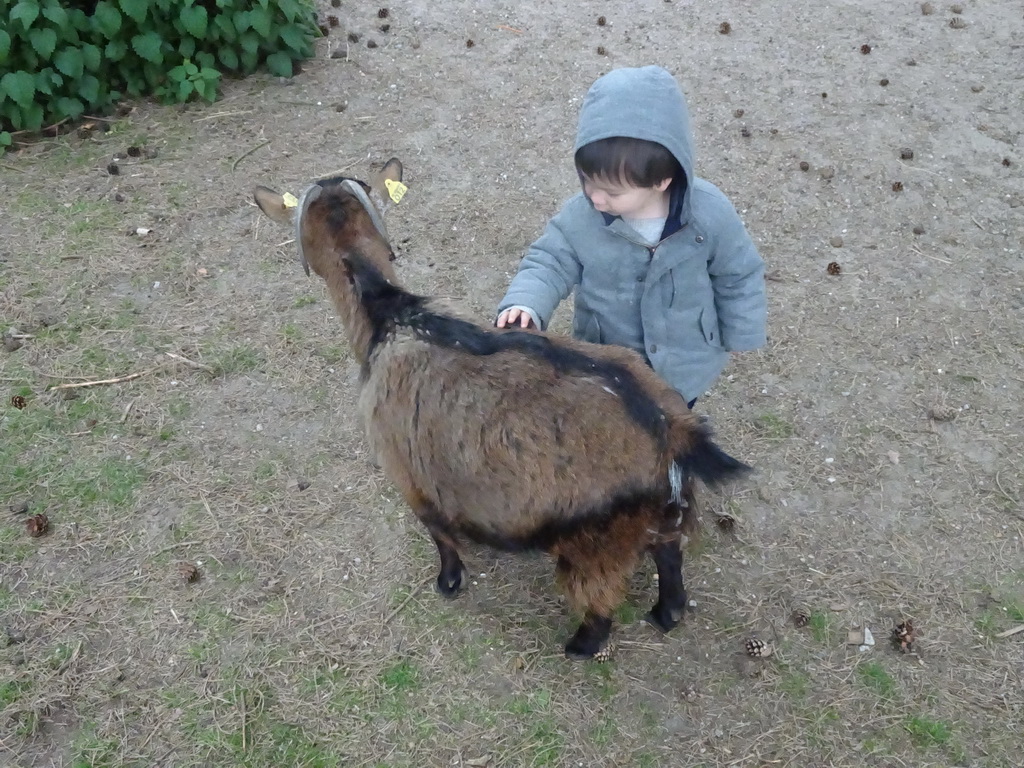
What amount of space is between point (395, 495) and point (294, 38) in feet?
13.3

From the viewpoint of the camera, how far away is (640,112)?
2424 millimetres

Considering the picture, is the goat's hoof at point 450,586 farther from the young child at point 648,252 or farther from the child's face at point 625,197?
the child's face at point 625,197

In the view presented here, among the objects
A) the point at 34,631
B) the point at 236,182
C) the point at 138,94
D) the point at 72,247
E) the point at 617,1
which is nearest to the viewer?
the point at 34,631

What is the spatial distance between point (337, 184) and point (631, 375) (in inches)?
54.7

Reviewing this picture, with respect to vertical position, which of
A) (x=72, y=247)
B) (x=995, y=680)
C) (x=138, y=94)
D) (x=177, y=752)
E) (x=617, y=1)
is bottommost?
(x=177, y=752)

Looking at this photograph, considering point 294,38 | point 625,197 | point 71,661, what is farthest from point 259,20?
point 71,661

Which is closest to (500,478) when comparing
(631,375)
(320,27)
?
(631,375)

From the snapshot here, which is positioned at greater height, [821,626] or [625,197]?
[625,197]

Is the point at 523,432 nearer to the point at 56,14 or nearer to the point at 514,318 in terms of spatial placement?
the point at 514,318

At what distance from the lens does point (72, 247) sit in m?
4.77

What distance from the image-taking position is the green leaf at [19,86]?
16.7 ft

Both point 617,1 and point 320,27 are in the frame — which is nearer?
point 320,27

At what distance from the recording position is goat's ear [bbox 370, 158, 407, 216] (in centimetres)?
317

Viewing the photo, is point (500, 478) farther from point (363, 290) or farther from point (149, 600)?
point (149, 600)
